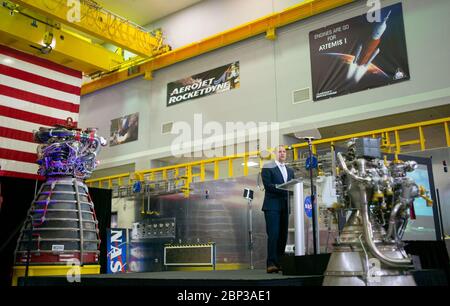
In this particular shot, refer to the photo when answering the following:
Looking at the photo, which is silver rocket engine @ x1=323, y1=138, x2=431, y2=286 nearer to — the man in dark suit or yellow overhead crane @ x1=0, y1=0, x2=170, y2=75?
the man in dark suit

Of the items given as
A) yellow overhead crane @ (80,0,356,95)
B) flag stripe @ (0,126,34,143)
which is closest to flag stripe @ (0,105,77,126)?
flag stripe @ (0,126,34,143)

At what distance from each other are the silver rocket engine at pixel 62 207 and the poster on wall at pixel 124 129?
8.22 meters

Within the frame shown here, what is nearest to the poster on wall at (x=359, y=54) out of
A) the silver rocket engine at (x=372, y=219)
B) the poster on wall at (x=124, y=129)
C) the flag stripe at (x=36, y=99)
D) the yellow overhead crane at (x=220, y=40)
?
the yellow overhead crane at (x=220, y=40)

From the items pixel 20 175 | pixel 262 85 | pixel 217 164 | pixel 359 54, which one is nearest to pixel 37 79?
pixel 20 175

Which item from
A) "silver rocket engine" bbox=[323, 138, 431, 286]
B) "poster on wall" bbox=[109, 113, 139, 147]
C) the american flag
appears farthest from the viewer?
"poster on wall" bbox=[109, 113, 139, 147]

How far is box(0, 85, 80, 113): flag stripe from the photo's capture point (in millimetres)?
10172

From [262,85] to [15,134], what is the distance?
7.04 metres

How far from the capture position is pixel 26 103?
10.4 meters

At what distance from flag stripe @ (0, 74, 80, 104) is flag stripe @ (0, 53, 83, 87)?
481 mm

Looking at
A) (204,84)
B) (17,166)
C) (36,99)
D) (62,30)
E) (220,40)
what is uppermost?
(220,40)

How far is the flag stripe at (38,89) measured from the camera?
1020 cm

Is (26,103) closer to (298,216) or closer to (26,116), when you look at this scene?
(26,116)

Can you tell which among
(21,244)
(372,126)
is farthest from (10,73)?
(372,126)

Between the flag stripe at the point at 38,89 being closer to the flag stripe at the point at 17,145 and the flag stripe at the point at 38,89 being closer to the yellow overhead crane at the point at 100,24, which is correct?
the flag stripe at the point at 17,145
